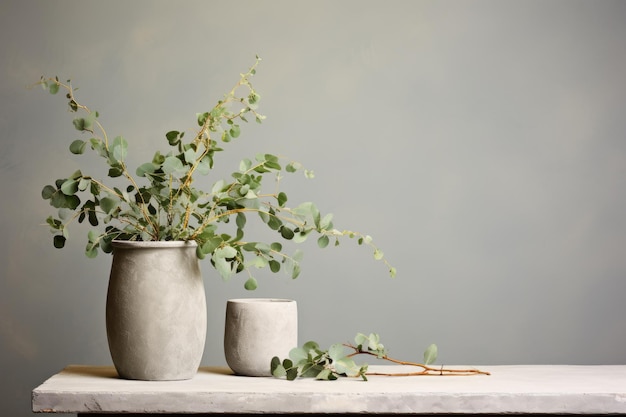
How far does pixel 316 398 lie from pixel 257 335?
229 mm

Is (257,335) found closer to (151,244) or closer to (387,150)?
(151,244)

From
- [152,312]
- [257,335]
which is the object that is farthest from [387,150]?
[152,312]

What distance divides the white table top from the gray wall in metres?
0.67

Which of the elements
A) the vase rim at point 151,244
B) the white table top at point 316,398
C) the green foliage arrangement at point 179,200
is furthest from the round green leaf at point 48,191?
the white table top at point 316,398

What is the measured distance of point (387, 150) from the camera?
197 cm

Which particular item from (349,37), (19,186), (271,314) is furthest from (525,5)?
(19,186)

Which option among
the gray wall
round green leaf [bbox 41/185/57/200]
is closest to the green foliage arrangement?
round green leaf [bbox 41/185/57/200]

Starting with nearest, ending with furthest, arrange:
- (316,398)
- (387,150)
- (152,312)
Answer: (316,398), (152,312), (387,150)

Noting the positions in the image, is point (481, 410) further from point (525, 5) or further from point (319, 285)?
point (525, 5)

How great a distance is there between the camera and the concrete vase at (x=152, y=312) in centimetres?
→ 126

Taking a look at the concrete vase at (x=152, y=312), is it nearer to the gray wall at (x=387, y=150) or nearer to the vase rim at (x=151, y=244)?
the vase rim at (x=151, y=244)

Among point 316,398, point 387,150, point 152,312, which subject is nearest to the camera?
point 316,398

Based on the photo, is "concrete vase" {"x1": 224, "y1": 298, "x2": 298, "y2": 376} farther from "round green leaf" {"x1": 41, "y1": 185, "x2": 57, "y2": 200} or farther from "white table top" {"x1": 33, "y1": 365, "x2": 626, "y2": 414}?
"round green leaf" {"x1": 41, "y1": 185, "x2": 57, "y2": 200}

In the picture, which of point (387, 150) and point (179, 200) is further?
point (387, 150)
